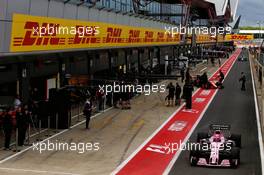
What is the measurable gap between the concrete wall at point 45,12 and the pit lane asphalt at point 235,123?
700 cm

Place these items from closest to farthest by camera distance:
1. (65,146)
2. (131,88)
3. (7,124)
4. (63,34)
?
(7,124) < (65,146) < (63,34) < (131,88)

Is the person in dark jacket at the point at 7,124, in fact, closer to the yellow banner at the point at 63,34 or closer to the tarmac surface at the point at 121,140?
the tarmac surface at the point at 121,140

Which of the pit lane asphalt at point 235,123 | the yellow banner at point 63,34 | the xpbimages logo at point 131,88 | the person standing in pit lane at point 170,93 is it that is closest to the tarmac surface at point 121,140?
the pit lane asphalt at point 235,123

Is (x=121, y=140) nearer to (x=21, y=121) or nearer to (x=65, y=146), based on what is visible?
(x=65, y=146)

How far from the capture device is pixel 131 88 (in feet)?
116

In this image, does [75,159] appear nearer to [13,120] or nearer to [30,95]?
[13,120]

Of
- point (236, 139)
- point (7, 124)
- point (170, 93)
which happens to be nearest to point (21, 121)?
point (7, 124)

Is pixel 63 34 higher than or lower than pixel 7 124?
higher

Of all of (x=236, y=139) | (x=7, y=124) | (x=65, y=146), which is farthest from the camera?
(x=65, y=146)

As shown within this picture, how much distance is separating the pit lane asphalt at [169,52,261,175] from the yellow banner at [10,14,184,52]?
649 cm

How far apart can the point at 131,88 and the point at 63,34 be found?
14.4m

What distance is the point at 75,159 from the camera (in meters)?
17.4

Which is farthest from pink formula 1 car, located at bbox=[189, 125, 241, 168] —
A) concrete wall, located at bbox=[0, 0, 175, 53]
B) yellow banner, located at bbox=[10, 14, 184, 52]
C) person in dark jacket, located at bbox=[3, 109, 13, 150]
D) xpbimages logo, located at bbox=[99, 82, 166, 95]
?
xpbimages logo, located at bbox=[99, 82, 166, 95]

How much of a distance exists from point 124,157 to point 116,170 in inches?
73.9
